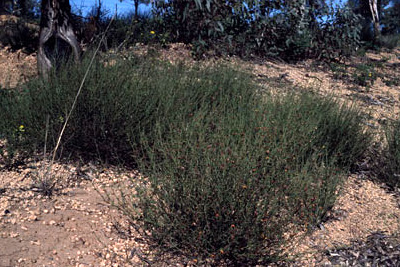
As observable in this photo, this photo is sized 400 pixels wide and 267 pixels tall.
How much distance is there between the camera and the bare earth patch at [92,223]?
258 centimetres

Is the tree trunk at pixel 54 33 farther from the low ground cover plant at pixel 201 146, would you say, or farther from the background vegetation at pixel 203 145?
the low ground cover plant at pixel 201 146

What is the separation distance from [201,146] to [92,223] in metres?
1.03

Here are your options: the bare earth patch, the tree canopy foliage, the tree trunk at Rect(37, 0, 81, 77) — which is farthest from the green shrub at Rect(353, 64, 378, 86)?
the tree trunk at Rect(37, 0, 81, 77)

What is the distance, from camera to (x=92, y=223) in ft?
9.52

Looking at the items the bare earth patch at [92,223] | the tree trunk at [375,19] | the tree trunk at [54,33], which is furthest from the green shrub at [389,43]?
the tree trunk at [54,33]

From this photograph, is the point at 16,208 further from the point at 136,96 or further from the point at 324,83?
the point at 324,83

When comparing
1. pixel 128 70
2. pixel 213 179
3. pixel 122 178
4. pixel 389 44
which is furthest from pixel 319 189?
pixel 389 44

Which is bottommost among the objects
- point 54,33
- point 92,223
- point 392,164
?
point 92,223

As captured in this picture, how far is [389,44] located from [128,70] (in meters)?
11.3

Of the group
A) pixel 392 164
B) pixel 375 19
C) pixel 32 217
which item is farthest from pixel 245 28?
pixel 375 19

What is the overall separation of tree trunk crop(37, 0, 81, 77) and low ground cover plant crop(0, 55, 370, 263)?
125 cm

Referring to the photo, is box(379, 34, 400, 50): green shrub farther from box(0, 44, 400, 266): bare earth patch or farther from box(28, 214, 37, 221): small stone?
box(28, 214, 37, 221): small stone

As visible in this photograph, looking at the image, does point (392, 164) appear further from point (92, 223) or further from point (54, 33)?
point (54, 33)

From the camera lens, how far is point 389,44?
41.3 feet
